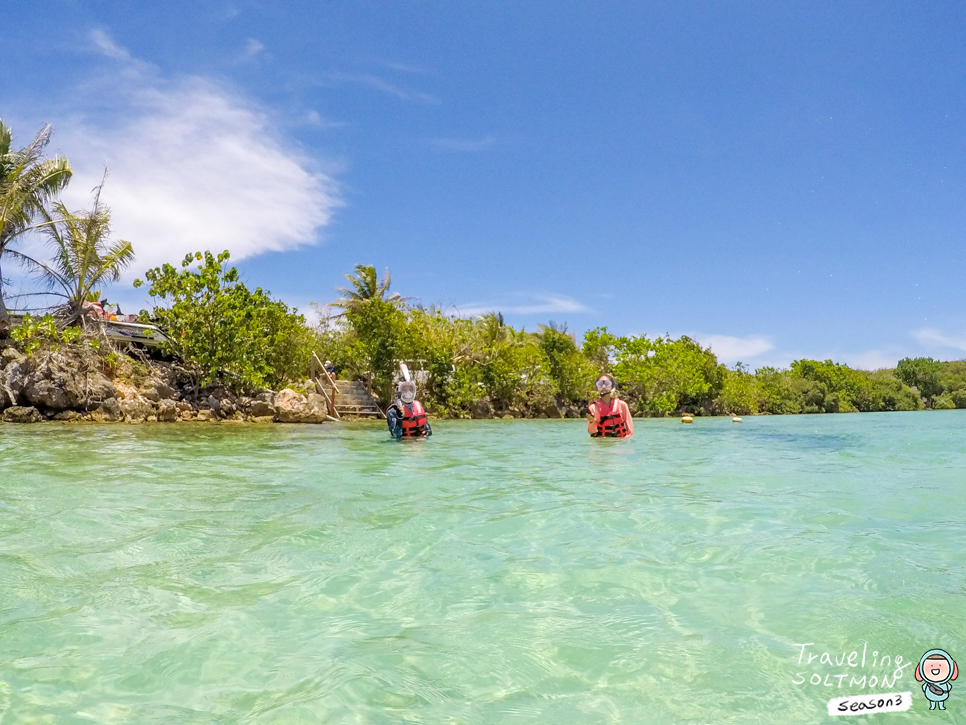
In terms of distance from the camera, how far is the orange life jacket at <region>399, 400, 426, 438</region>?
13574 mm

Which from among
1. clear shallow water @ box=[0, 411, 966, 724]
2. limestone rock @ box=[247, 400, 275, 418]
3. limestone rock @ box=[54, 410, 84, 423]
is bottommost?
clear shallow water @ box=[0, 411, 966, 724]

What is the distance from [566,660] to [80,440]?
40.6 feet

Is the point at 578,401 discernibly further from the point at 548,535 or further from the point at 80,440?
the point at 548,535

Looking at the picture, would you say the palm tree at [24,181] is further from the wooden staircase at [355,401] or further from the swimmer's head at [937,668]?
the swimmer's head at [937,668]

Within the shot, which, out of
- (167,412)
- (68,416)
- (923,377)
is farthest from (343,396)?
(923,377)

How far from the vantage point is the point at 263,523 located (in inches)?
203

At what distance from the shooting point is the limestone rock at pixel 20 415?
17.5 m

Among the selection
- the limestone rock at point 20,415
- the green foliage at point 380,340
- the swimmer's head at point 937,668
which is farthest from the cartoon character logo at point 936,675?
the green foliage at point 380,340

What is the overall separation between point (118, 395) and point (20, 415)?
2607 millimetres

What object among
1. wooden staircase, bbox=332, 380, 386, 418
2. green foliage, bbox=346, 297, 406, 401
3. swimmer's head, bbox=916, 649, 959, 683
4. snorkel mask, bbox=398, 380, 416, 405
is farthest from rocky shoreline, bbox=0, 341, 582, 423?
swimmer's head, bbox=916, 649, 959, 683

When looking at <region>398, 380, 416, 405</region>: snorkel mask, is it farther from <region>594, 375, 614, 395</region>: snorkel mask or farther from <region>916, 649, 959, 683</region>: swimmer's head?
<region>916, 649, 959, 683</region>: swimmer's head

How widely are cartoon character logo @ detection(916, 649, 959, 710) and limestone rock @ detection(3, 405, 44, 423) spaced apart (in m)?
20.4

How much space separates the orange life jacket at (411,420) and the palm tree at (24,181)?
14000 mm

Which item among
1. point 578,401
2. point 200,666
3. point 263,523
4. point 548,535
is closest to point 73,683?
point 200,666
